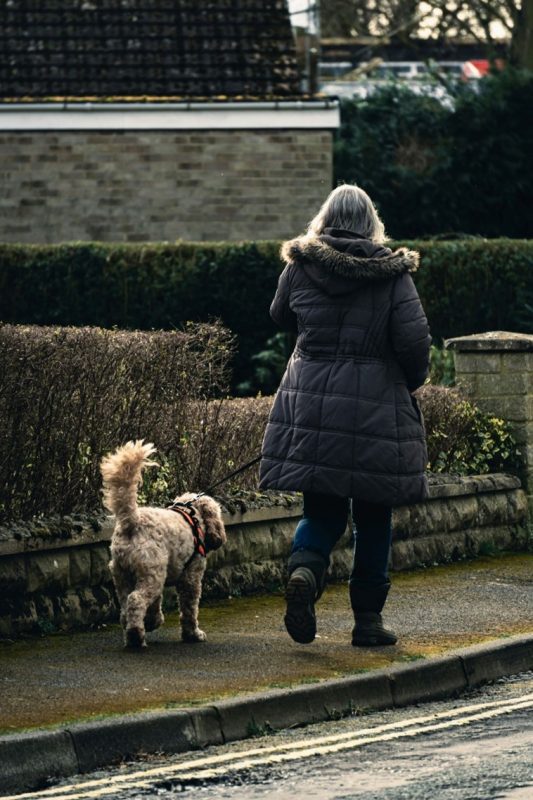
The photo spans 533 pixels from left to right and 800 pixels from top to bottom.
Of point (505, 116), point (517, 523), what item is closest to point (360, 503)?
point (517, 523)

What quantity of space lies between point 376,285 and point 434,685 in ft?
5.99

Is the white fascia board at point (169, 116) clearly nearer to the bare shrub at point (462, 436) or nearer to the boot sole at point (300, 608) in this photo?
the bare shrub at point (462, 436)

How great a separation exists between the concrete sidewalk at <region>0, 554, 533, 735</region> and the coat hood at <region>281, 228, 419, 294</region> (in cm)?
172

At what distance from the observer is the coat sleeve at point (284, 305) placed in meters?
8.09

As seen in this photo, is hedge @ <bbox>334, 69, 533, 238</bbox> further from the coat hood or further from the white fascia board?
the coat hood

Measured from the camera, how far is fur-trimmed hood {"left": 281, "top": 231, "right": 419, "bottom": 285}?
7.76 meters

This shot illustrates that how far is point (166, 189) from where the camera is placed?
22609 millimetres

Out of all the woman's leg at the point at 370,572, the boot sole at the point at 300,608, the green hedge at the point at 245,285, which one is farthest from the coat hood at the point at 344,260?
the green hedge at the point at 245,285

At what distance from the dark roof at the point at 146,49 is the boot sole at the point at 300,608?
15083 millimetres

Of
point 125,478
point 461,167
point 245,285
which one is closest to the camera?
point 125,478

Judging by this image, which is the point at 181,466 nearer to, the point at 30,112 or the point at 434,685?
the point at 434,685

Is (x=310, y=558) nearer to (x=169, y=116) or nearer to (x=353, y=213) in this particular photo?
(x=353, y=213)

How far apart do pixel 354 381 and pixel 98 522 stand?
1.80m

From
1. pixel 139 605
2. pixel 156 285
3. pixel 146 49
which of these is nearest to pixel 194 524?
pixel 139 605
